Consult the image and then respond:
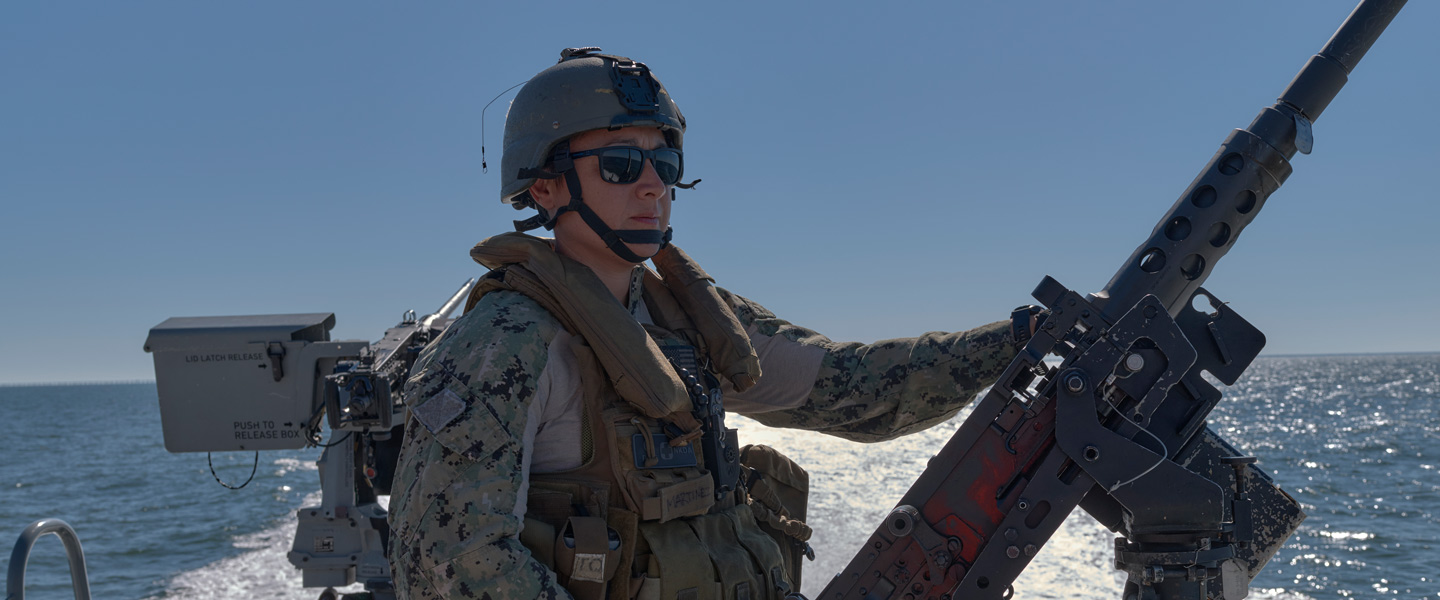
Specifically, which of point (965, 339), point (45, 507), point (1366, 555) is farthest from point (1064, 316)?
point (45, 507)

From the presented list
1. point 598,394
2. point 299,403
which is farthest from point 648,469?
point 299,403

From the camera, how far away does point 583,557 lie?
88.3 inches

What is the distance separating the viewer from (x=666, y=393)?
7.80ft

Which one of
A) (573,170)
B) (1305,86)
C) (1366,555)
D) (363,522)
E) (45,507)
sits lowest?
(45,507)

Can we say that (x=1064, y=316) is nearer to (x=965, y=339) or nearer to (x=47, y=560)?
(x=965, y=339)

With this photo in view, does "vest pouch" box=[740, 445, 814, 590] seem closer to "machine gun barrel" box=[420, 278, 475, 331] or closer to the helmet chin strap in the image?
the helmet chin strap

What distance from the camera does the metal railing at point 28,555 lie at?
3.59 meters

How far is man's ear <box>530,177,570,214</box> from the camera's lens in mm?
2650

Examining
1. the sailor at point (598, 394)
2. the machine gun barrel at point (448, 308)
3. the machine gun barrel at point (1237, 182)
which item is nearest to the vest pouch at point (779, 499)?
the sailor at point (598, 394)

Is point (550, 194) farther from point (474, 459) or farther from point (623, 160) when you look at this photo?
point (474, 459)

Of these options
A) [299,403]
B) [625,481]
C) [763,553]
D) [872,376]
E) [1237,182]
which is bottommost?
[299,403]

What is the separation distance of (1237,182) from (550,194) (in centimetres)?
209

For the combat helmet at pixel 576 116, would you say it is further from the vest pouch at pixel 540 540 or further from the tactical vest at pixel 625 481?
the vest pouch at pixel 540 540

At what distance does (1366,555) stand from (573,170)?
15955 mm
